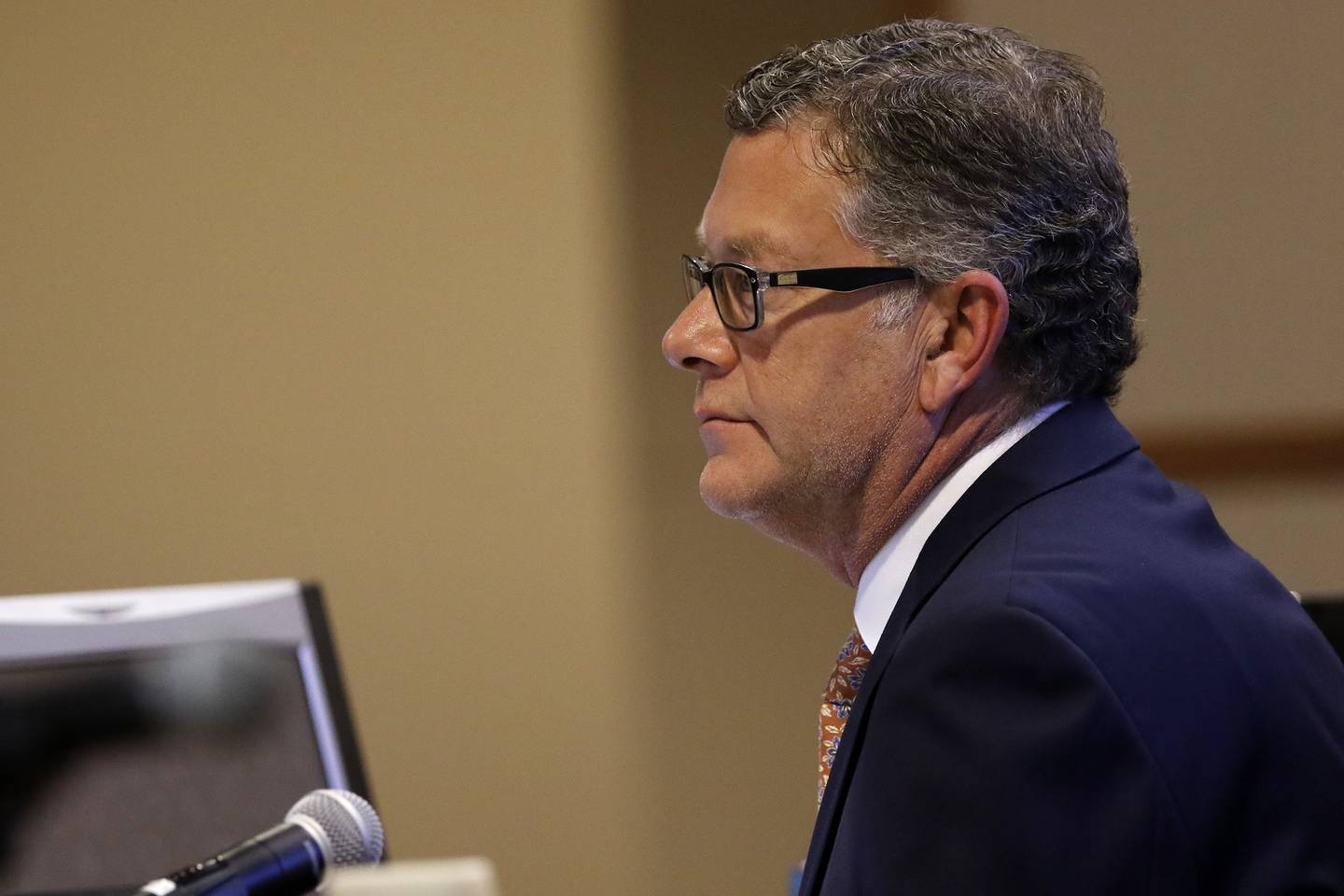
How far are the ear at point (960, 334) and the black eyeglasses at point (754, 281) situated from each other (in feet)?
0.12

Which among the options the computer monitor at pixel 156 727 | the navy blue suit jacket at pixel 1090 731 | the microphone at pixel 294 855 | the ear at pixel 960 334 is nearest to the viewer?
the navy blue suit jacket at pixel 1090 731

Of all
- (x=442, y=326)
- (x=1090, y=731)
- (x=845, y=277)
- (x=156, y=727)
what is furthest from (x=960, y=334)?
(x=442, y=326)

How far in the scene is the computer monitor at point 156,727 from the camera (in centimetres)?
129

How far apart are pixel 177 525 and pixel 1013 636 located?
1986 millimetres

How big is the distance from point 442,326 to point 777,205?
145 centimetres

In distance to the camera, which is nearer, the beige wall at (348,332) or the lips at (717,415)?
the lips at (717,415)

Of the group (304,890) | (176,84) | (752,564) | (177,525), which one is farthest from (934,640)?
(176,84)

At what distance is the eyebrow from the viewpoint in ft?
3.61

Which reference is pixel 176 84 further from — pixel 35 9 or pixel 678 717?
pixel 678 717

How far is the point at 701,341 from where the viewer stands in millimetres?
1164

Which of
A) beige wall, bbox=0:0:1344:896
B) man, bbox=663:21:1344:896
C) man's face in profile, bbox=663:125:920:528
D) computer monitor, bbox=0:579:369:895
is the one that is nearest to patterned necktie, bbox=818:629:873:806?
man, bbox=663:21:1344:896

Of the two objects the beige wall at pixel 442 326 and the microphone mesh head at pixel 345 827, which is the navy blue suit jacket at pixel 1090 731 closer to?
the microphone mesh head at pixel 345 827

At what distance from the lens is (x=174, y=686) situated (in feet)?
4.45

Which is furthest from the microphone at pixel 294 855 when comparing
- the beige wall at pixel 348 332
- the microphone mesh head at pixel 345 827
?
the beige wall at pixel 348 332
